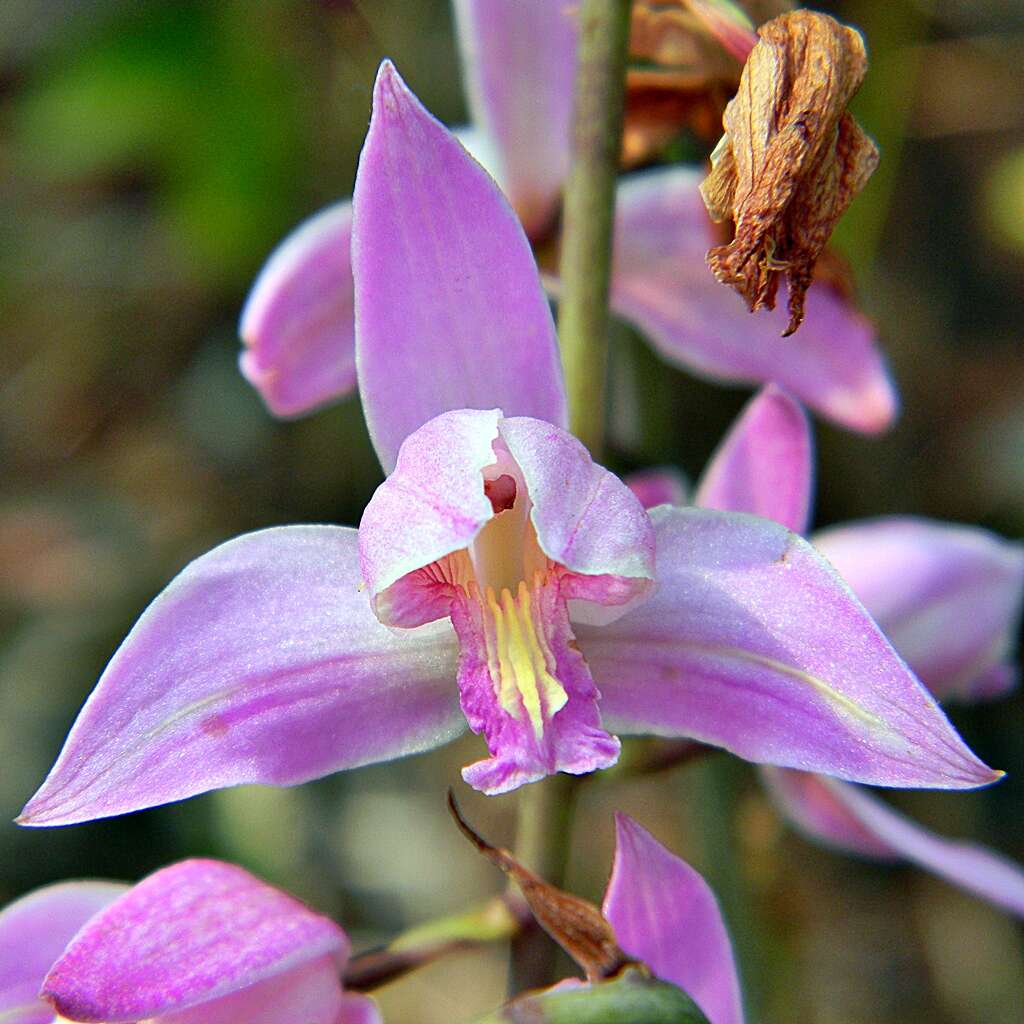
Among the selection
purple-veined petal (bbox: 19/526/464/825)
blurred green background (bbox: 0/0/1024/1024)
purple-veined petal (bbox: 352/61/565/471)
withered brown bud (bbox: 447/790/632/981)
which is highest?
purple-veined petal (bbox: 352/61/565/471)

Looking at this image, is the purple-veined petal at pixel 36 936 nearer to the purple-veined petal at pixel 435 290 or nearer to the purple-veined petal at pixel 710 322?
the purple-veined petal at pixel 435 290

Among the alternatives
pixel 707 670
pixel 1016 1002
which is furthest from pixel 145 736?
pixel 1016 1002

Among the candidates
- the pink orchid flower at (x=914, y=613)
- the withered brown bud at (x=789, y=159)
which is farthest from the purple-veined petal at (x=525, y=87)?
the withered brown bud at (x=789, y=159)

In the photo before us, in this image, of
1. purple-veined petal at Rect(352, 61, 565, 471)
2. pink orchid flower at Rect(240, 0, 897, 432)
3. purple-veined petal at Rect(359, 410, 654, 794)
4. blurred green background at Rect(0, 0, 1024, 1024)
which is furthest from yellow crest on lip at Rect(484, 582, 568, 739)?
blurred green background at Rect(0, 0, 1024, 1024)

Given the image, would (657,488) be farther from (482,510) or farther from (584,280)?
(482,510)

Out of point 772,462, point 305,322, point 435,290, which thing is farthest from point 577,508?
point 305,322

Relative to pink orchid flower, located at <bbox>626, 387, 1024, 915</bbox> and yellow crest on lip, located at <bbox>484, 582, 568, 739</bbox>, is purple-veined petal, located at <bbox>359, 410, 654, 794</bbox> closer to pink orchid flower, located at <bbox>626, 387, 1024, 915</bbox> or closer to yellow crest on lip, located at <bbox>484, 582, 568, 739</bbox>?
yellow crest on lip, located at <bbox>484, 582, 568, 739</bbox>
